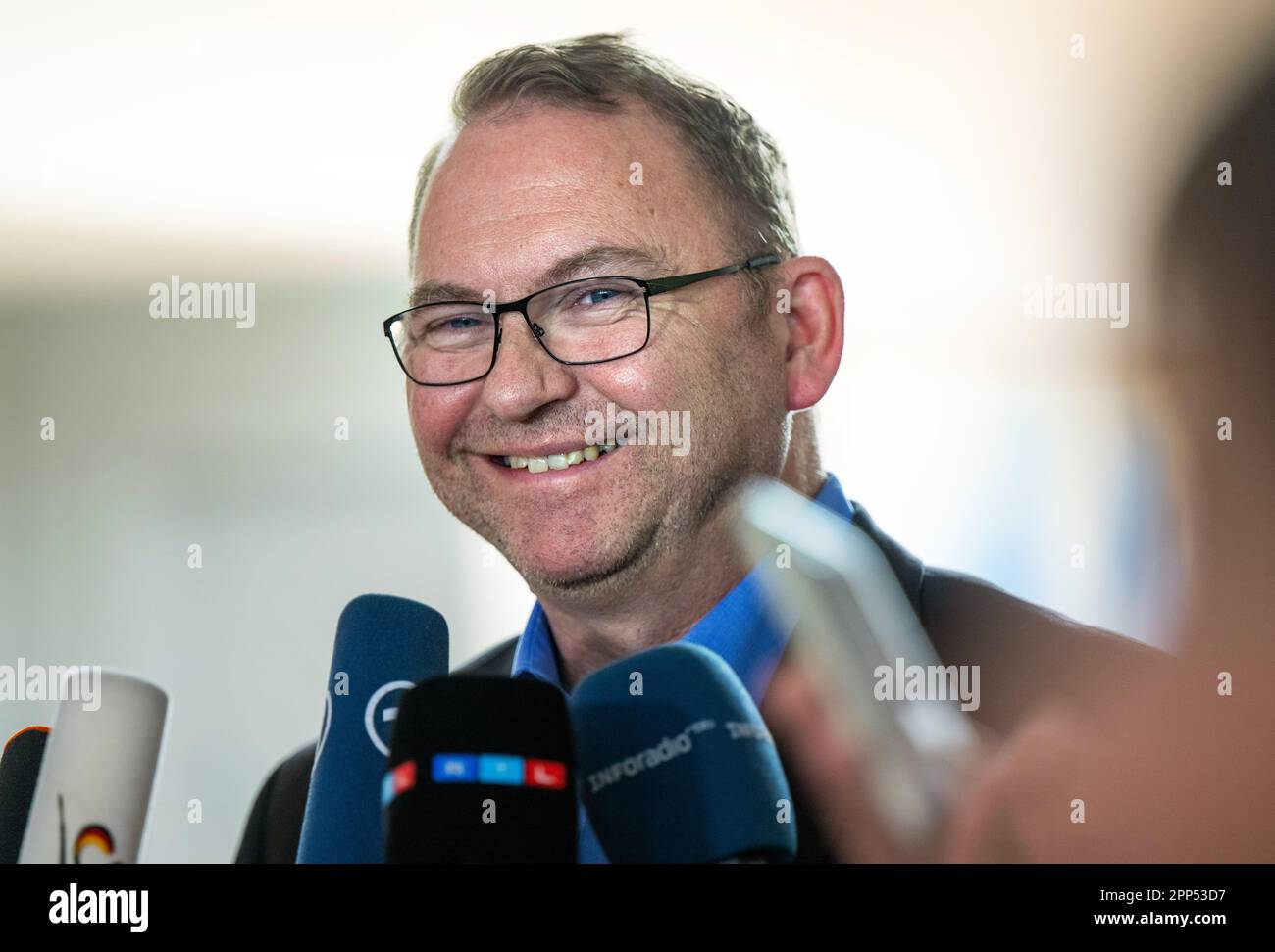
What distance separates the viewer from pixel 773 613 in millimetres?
1454

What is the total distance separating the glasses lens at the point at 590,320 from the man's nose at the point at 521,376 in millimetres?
16

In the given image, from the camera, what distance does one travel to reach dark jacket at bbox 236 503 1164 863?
4.61ft

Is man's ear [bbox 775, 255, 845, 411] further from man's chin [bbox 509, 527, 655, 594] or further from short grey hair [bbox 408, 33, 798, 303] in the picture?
A: man's chin [bbox 509, 527, 655, 594]

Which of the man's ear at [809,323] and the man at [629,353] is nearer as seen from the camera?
the man at [629,353]

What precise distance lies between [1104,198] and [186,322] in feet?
3.87

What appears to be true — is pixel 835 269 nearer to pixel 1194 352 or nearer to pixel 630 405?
pixel 630 405

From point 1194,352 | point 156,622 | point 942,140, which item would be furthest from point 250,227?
point 1194,352

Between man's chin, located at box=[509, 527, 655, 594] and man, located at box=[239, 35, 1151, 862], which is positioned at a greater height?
man, located at box=[239, 35, 1151, 862]

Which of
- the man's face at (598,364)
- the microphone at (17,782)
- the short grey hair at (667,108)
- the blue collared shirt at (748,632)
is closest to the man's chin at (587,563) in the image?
the man's face at (598,364)

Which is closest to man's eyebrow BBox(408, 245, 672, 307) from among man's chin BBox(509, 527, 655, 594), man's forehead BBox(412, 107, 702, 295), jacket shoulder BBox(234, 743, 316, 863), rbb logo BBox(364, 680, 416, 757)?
man's forehead BBox(412, 107, 702, 295)

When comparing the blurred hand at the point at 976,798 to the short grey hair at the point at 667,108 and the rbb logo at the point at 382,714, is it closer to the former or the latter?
the rbb logo at the point at 382,714

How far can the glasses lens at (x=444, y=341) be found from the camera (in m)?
1.49

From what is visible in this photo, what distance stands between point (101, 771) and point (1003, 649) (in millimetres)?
959

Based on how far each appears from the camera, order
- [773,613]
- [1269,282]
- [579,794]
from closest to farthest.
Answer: [579,794] → [1269,282] → [773,613]
